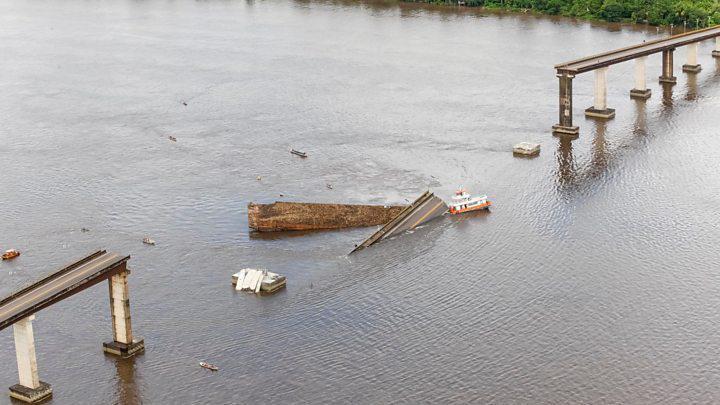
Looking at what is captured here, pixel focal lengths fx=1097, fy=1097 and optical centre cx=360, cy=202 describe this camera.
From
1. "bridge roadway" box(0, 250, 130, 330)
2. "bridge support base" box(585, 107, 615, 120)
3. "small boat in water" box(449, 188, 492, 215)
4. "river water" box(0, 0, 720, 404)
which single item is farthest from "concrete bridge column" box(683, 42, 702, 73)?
"bridge roadway" box(0, 250, 130, 330)

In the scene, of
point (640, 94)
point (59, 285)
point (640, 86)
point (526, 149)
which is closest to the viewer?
point (59, 285)

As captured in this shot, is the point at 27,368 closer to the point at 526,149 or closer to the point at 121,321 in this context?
the point at 121,321

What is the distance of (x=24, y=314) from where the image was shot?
47.2m

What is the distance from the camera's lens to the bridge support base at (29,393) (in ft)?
160

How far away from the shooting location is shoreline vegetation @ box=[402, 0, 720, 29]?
426 ft

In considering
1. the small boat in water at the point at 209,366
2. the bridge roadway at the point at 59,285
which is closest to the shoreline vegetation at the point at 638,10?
the small boat in water at the point at 209,366

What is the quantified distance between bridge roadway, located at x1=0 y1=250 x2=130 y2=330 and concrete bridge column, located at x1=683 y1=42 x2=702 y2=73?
249 feet

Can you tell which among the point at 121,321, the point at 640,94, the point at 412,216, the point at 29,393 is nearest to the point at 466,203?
the point at 412,216

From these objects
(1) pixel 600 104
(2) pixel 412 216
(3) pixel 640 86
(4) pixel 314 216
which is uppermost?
(3) pixel 640 86

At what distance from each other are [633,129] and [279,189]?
32.7 m

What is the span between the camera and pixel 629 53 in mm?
98625

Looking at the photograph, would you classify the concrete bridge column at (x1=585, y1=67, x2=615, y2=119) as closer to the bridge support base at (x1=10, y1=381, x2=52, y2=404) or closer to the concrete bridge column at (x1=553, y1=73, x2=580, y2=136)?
the concrete bridge column at (x1=553, y1=73, x2=580, y2=136)

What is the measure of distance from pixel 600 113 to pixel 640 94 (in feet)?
27.9

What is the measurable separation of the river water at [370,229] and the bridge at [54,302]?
46.1 inches
